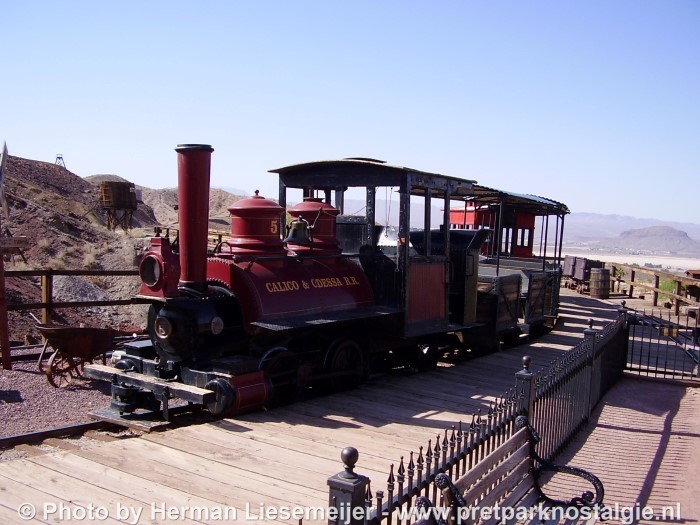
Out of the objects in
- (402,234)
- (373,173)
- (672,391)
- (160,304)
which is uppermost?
(373,173)

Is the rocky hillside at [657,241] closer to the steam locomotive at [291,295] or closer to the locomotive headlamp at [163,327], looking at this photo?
the steam locomotive at [291,295]

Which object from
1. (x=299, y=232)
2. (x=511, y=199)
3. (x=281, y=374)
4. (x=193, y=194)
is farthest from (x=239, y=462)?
(x=511, y=199)

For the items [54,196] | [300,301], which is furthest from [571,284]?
[54,196]

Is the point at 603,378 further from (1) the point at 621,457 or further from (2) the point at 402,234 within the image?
(2) the point at 402,234

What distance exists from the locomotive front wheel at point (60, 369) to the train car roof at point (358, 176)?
3969mm

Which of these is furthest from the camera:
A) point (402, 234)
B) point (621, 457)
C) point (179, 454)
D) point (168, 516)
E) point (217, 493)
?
point (402, 234)

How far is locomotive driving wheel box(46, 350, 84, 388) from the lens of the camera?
819 centimetres

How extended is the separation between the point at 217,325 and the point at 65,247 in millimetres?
19554

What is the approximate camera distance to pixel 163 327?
6.75m

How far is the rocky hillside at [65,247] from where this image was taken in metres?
17.5

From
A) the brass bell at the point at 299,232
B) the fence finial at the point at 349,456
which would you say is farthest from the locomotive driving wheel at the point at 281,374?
the fence finial at the point at 349,456

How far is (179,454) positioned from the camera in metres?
5.37

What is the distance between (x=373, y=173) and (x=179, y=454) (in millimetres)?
4677

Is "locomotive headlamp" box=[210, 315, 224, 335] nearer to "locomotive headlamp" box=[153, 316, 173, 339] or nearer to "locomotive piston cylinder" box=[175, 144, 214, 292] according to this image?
"locomotive headlamp" box=[153, 316, 173, 339]
